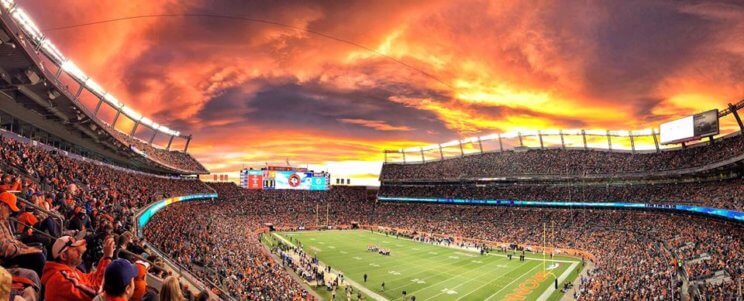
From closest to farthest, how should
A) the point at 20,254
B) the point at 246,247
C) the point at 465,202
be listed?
the point at 20,254
the point at 246,247
the point at 465,202

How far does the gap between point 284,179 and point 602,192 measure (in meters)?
64.1

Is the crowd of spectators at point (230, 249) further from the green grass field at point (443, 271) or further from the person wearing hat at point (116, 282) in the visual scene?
the person wearing hat at point (116, 282)

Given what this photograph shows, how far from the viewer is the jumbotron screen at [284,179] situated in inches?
3529

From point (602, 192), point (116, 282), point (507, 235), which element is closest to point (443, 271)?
point (507, 235)

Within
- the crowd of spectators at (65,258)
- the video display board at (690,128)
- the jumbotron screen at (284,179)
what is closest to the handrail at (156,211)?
the crowd of spectators at (65,258)

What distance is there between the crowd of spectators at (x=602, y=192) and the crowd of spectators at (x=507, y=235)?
7.07 ft

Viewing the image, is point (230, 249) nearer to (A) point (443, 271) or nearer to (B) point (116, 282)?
(A) point (443, 271)

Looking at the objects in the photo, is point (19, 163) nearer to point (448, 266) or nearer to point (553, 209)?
point (448, 266)

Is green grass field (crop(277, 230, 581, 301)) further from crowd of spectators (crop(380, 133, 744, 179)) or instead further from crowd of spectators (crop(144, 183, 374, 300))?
crowd of spectators (crop(380, 133, 744, 179))

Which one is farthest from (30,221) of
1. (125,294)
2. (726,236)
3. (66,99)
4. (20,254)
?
(726,236)

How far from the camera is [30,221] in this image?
6871 millimetres

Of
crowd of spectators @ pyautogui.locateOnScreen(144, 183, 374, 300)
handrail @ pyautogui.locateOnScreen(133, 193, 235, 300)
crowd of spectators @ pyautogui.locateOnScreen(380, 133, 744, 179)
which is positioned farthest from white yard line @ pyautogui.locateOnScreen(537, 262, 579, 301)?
handrail @ pyautogui.locateOnScreen(133, 193, 235, 300)

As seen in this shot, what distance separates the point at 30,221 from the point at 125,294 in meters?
5.22

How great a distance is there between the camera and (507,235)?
56.5 metres
